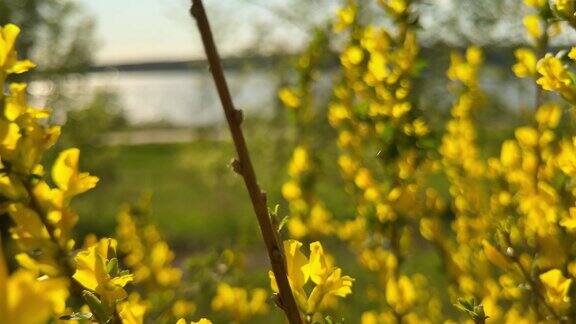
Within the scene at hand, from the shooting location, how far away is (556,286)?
3.58 ft

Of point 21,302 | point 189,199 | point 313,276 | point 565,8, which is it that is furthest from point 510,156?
point 189,199

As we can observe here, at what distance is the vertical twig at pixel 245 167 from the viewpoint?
0.68 meters

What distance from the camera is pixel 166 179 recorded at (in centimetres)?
1183

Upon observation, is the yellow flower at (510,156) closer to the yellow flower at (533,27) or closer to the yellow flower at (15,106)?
the yellow flower at (533,27)

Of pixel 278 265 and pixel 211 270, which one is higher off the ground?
pixel 278 265

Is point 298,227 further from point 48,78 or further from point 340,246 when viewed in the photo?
point 48,78

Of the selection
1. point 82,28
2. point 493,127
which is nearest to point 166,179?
point 82,28

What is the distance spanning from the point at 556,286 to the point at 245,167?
54 cm

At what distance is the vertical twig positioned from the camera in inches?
26.9

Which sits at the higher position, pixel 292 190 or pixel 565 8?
pixel 565 8

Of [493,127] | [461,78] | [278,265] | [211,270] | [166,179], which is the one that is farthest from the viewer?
[166,179]

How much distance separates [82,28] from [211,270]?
5.61 meters

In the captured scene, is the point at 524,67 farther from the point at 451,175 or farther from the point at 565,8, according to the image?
the point at 451,175

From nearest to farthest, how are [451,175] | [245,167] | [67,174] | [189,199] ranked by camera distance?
[245,167]
[67,174]
[451,175]
[189,199]
